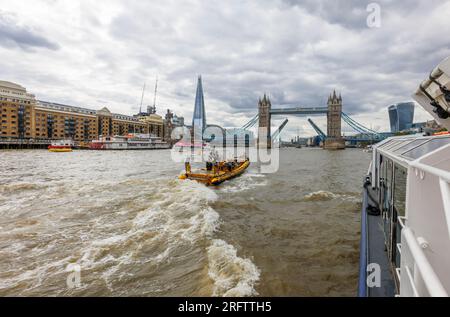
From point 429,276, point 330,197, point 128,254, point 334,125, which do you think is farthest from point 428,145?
point 334,125

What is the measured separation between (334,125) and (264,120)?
36.2m

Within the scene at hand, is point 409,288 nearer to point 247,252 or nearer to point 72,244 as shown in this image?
point 247,252

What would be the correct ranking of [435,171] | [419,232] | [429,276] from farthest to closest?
[419,232], [435,171], [429,276]

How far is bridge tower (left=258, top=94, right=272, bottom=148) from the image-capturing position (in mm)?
120375

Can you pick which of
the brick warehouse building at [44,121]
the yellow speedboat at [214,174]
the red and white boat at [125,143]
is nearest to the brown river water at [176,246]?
the yellow speedboat at [214,174]

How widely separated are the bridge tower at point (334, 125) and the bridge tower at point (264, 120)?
28.1m

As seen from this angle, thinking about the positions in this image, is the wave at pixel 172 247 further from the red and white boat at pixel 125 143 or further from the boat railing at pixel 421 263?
the red and white boat at pixel 125 143

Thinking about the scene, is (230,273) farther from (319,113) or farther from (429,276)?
(319,113)

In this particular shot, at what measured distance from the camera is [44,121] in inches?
3083

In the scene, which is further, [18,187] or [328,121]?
[328,121]

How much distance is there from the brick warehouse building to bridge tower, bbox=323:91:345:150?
9298 cm

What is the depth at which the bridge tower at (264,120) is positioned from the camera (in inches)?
4739

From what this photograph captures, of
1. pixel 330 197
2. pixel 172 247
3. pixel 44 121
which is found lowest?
pixel 172 247
